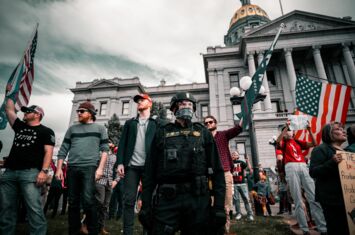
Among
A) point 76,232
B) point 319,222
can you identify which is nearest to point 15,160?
point 76,232

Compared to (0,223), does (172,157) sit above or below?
above

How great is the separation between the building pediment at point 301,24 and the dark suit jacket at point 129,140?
1034 inches

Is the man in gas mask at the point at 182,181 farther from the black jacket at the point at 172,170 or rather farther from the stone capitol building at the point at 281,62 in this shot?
the stone capitol building at the point at 281,62

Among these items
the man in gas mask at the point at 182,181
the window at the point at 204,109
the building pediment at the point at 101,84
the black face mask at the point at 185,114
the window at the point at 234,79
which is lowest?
the man in gas mask at the point at 182,181

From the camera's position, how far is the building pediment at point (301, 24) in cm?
2566

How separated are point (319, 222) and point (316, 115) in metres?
3.14

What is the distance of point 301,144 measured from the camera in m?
4.68

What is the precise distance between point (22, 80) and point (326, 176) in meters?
6.04

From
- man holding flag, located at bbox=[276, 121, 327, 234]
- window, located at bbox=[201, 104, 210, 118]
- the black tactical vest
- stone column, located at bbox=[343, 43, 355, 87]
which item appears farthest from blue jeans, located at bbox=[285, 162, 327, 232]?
window, located at bbox=[201, 104, 210, 118]

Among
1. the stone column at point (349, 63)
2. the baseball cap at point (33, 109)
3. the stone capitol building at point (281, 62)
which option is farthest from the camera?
the stone capitol building at point (281, 62)

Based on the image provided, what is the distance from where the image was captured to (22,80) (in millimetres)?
4734

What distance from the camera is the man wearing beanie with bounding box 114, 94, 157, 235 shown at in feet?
10.2

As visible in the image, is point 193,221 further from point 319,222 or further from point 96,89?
point 96,89

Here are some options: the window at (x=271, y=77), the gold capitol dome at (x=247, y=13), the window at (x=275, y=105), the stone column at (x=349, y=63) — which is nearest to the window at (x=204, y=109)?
the window at (x=275, y=105)
